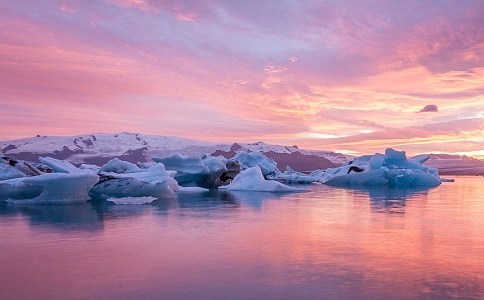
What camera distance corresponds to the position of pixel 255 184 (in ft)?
55.9

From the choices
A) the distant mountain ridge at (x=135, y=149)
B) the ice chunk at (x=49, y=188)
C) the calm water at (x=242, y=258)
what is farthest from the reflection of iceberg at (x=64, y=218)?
the distant mountain ridge at (x=135, y=149)

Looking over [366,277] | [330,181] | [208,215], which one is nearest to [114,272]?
[366,277]

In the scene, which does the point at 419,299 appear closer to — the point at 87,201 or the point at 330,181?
the point at 87,201

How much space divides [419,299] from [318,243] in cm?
226

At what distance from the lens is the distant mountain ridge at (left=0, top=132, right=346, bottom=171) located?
220ft

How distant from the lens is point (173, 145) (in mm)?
77562

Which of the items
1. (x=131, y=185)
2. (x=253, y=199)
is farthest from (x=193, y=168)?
(x=253, y=199)

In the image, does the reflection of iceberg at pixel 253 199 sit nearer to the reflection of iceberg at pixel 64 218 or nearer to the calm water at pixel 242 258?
the calm water at pixel 242 258

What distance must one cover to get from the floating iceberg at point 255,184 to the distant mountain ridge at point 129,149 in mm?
44945

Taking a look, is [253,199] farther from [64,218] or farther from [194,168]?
[194,168]

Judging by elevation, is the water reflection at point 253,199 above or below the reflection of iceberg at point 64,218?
below

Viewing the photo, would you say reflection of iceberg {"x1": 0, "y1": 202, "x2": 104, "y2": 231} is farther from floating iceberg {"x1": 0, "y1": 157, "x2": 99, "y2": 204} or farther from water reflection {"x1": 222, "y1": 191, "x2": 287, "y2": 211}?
water reflection {"x1": 222, "y1": 191, "x2": 287, "y2": 211}

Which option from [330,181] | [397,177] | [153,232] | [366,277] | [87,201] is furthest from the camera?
[330,181]

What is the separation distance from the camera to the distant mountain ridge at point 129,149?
67.0 meters
